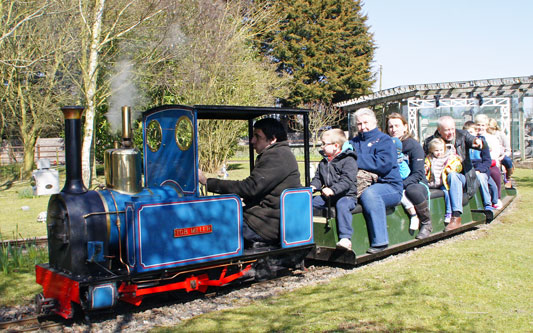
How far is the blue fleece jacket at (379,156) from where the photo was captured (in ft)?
21.3

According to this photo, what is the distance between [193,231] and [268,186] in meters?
0.99

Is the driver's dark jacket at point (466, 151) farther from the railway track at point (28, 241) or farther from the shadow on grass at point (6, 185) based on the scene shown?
the shadow on grass at point (6, 185)

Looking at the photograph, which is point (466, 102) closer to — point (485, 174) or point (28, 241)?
point (485, 174)

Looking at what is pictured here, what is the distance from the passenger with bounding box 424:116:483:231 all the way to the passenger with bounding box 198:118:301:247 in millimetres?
3343

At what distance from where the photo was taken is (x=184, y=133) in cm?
492

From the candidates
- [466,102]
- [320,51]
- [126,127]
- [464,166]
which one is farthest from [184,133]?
[320,51]

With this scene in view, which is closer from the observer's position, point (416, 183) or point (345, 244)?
point (345, 244)

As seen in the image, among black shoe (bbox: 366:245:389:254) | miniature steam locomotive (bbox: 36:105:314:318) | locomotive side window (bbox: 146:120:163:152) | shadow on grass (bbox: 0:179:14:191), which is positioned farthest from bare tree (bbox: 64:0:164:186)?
black shoe (bbox: 366:245:389:254)

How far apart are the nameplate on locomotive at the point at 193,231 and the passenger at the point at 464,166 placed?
170 inches

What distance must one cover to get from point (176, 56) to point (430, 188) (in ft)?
36.4

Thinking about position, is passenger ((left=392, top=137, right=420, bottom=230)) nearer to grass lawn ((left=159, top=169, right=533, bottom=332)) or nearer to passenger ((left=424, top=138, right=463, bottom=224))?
grass lawn ((left=159, top=169, right=533, bottom=332))

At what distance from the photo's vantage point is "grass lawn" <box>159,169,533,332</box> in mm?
4090

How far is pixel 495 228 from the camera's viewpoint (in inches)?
329

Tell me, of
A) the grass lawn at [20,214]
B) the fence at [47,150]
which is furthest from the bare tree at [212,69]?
the fence at [47,150]
